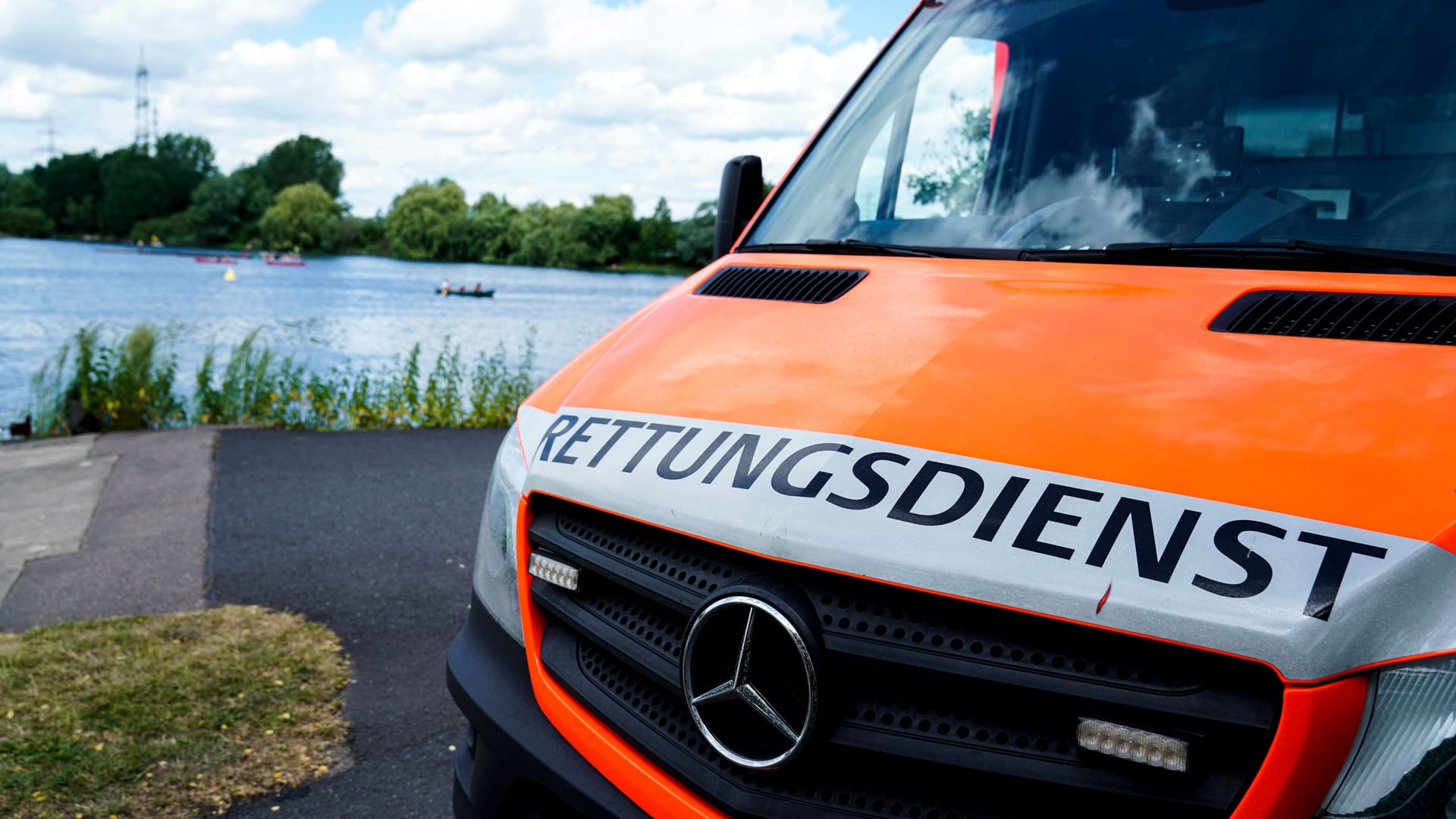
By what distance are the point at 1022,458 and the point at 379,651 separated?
4088 mm

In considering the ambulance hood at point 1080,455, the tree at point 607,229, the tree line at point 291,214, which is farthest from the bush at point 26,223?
the ambulance hood at point 1080,455

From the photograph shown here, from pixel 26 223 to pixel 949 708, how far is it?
142m

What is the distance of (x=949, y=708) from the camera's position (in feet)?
5.15

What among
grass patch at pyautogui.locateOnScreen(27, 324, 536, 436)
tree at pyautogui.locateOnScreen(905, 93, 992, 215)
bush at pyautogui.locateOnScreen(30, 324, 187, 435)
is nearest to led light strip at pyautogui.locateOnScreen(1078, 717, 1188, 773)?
tree at pyautogui.locateOnScreen(905, 93, 992, 215)

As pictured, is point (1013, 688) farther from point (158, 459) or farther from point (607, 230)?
point (607, 230)

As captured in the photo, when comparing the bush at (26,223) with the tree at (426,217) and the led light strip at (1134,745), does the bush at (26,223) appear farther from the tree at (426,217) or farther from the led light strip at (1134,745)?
the led light strip at (1134,745)

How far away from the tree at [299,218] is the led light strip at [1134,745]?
104456mm

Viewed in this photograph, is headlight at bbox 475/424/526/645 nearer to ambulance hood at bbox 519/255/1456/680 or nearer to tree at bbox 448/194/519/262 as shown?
ambulance hood at bbox 519/255/1456/680

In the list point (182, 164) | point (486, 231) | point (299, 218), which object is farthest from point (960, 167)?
point (182, 164)

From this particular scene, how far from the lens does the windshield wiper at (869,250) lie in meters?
2.42

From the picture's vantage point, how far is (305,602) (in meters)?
5.67

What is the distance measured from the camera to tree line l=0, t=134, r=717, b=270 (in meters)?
79.2

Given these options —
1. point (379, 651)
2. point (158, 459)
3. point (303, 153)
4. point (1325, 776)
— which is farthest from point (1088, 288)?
point (303, 153)

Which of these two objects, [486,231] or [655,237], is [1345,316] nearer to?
[655,237]
